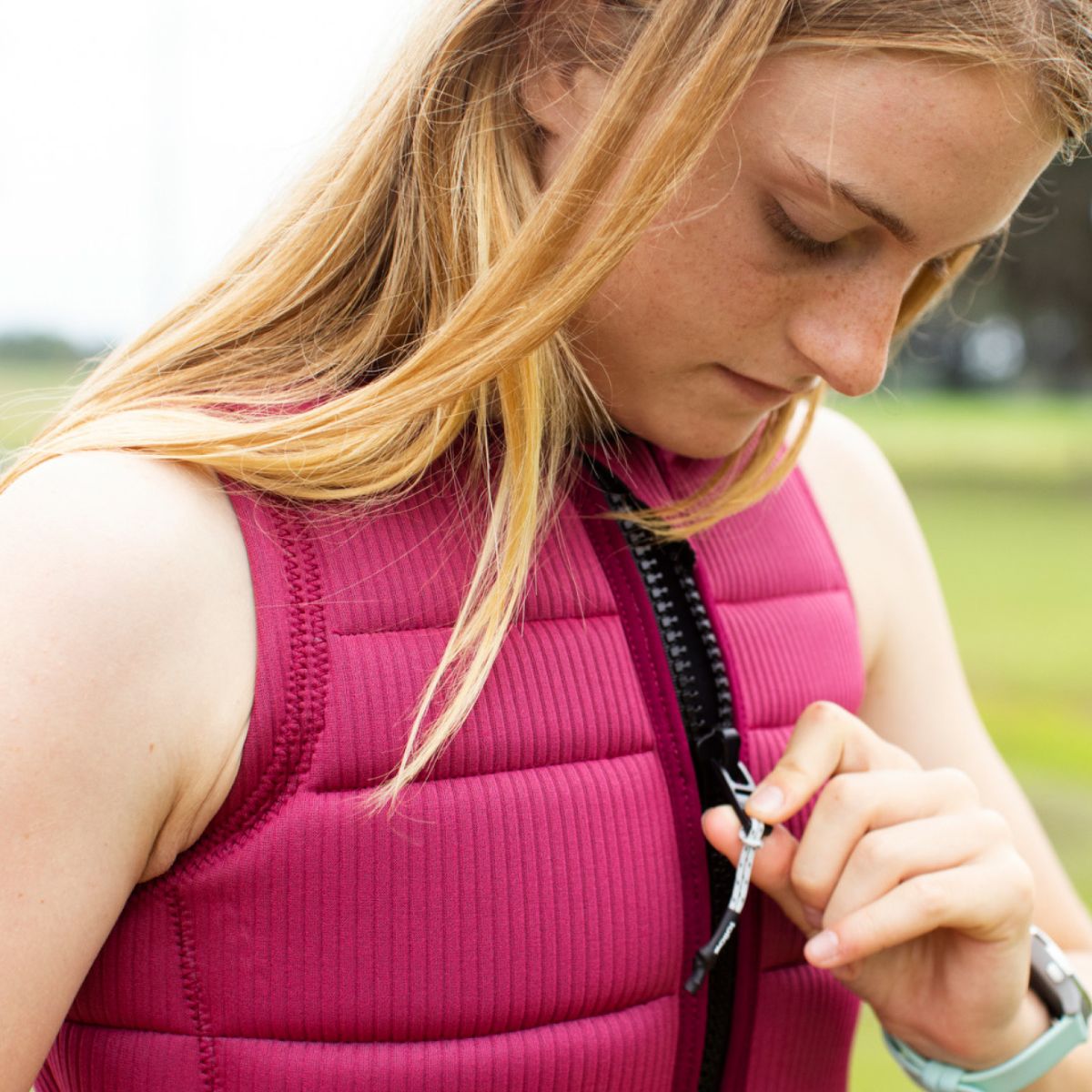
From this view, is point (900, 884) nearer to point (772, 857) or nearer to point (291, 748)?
point (772, 857)

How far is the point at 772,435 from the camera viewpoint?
5.66ft

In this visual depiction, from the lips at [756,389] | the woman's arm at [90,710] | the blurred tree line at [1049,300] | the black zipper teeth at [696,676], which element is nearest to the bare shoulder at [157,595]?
the woman's arm at [90,710]

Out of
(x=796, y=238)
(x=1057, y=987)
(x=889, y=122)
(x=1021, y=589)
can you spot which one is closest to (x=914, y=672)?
(x=1057, y=987)

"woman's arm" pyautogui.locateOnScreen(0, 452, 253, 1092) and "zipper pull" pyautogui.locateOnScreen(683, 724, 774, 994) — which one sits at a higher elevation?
"woman's arm" pyautogui.locateOnScreen(0, 452, 253, 1092)

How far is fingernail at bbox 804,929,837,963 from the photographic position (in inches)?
Result: 53.4

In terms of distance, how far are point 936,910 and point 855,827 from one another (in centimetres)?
11

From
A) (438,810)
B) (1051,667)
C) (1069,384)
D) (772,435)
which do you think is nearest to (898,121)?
(772,435)

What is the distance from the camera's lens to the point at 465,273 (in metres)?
1.40

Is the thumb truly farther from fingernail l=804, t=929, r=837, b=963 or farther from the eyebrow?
the eyebrow

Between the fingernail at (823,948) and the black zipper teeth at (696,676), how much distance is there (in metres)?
0.12

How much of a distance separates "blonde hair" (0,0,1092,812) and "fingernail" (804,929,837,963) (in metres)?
0.40

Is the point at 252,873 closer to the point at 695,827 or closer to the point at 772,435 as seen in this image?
the point at 695,827

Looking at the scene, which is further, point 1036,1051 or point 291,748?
point 1036,1051

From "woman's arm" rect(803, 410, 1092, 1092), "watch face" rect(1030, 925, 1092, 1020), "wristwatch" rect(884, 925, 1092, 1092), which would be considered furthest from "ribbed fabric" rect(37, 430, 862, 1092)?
"woman's arm" rect(803, 410, 1092, 1092)
